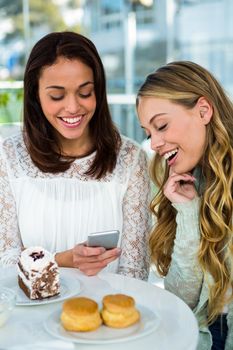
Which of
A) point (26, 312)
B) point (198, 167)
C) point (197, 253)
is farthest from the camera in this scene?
point (198, 167)

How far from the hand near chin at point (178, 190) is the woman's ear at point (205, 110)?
17cm

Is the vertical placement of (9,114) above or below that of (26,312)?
below

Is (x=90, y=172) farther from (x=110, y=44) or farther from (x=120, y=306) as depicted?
(x=110, y=44)

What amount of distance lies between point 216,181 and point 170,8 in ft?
18.4

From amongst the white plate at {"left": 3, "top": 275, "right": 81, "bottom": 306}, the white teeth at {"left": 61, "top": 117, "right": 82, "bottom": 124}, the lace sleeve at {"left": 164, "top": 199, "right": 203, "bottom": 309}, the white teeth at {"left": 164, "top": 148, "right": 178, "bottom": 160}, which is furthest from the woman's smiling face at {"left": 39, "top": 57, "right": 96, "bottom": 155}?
the white plate at {"left": 3, "top": 275, "right": 81, "bottom": 306}

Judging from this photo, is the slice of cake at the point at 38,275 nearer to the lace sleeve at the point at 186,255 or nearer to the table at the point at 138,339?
the table at the point at 138,339

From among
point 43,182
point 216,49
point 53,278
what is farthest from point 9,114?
point 216,49

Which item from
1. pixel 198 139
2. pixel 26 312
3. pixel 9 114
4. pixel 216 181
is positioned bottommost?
pixel 9 114

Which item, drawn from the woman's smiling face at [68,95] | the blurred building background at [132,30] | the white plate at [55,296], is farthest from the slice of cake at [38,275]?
the blurred building background at [132,30]

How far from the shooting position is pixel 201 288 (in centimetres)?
157

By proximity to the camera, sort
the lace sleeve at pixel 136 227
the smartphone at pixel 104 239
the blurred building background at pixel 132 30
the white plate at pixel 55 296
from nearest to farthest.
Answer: the white plate at pixel 55 296 < the smartphone at pixel 104 239 < the lace sleeve at pixel 136 227 < the blurred building background at pixel 132 30

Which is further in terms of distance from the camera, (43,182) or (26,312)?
(43,182)

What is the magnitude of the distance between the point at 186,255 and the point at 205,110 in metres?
0.41

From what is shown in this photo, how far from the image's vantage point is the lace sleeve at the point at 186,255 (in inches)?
59.7
